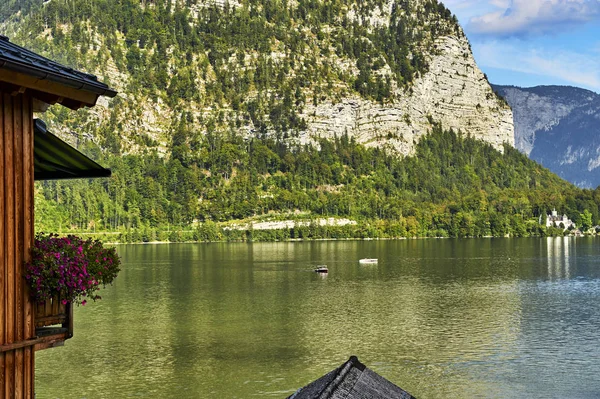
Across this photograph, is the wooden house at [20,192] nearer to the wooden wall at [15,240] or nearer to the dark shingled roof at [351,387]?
the wooden wall at [15,240]

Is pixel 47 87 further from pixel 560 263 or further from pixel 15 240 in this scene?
pixel 560 263

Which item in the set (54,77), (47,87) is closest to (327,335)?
(47,87)

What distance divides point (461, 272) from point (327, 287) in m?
28.7

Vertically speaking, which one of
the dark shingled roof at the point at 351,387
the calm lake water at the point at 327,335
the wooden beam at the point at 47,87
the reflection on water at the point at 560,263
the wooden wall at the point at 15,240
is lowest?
the calm lake water at the point at 327,335

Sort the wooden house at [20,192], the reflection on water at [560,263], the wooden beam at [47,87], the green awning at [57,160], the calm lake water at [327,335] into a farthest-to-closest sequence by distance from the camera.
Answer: the reflection on water at [560,263] → the calm lake water at [327,335] → the green awning at [57,160] → the wooden house at [20,192] → the wooden beam at [47,87]

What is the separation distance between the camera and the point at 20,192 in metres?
11.4

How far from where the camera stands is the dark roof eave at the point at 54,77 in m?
10.3

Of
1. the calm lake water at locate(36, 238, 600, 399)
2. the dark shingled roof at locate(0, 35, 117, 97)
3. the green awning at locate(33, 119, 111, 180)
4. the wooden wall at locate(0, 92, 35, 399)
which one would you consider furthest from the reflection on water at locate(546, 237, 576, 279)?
the wooden wall at locate(0, 92, 35, 399)

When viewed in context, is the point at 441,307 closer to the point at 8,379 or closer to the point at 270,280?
the point at 270,280

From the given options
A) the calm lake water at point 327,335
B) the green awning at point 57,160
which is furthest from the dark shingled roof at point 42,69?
the calm lake water at point 327,335

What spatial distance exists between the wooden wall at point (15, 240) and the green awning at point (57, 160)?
4.49ft

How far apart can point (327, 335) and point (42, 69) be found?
47.5 metres

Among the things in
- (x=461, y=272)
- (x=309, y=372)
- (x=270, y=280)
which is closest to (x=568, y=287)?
(x=461, y=272)

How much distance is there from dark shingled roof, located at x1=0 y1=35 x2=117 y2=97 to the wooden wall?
2.07ft
